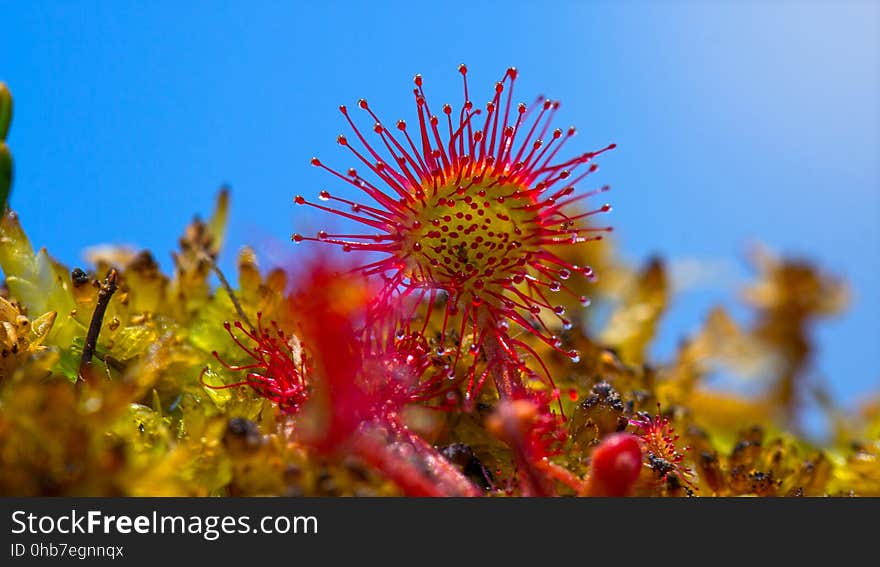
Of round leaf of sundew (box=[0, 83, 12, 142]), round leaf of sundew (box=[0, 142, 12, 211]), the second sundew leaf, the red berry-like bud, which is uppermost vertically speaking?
round leaf of sundew (box=[0, 83, 12, 142])

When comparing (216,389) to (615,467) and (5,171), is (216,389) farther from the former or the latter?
(615,467)

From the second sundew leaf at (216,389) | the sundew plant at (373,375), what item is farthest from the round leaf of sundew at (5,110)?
the second sundew leaf at (216,389)

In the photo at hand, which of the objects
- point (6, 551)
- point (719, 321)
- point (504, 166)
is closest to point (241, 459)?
point (6, 551)

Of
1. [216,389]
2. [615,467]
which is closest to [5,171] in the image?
[216,389]

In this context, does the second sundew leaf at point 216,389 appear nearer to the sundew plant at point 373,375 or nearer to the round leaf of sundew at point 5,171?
the sundew plant at point 373,375

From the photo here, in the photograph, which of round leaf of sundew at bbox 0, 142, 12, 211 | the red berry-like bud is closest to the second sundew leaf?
round leaf of sundew at bbox 0, 142, 12, 211

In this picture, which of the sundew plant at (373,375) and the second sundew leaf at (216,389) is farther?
the second sundew leaf at (216,389)

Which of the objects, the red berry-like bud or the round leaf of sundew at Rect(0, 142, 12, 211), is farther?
the round leaf of sundew at Rect(0, 142, 12, 211)

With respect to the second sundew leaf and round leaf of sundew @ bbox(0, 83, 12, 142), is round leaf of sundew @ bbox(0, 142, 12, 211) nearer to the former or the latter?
round leaf of sundew @ bbox(0, 83, 12, 142)
